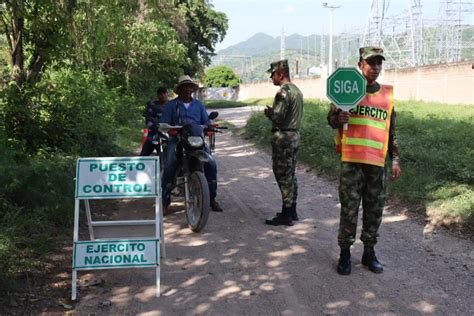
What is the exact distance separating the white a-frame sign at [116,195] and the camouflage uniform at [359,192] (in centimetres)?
176

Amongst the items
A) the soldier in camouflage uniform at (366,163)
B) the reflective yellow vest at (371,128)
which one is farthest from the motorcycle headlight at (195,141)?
the reflective yellow vest at (371,128)

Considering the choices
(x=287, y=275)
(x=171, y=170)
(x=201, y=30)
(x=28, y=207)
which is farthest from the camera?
(x=201, y=30)

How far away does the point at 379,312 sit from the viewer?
3961mm

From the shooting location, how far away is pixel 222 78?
295 ft

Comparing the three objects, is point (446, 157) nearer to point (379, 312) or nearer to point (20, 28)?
point (379, 312)

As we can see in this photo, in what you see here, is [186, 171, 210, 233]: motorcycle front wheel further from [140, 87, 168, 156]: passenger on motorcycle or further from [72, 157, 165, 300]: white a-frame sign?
[140, 87, 168, 156]: passenger on motorcycle

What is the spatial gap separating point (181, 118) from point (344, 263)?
10.3ft

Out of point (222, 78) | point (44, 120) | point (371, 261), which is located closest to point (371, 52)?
point (371, 261)

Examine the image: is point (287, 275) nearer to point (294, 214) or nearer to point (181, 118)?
point (294, 214)

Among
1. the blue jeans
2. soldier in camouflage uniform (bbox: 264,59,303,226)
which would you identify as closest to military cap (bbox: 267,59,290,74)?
soldier in camouflage uniform (bbox: 264,59,303,226)

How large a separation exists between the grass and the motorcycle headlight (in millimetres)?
3261

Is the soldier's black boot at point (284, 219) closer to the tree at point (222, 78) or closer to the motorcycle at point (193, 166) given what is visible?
the motorcycle at point (193, 166)

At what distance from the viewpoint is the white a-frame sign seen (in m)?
4.30

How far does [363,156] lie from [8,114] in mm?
5582
